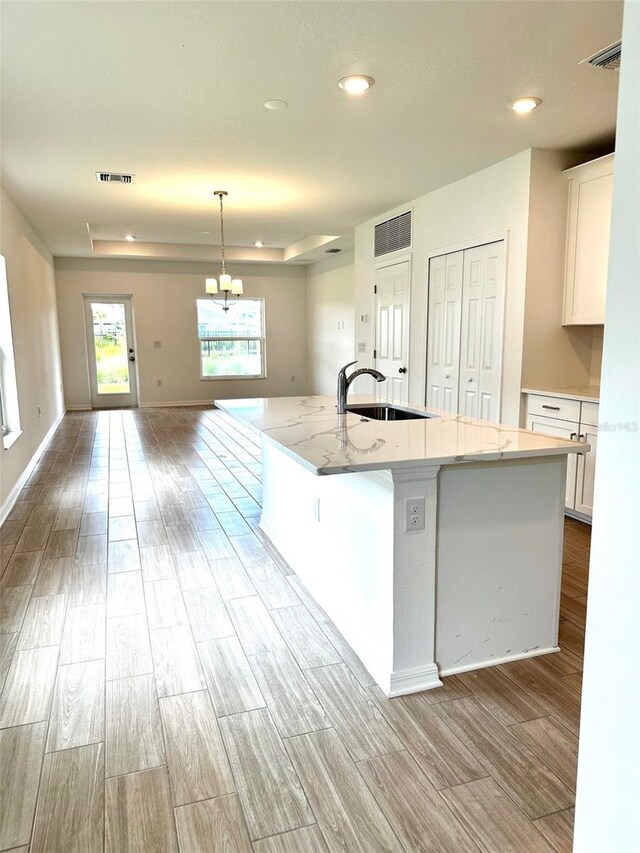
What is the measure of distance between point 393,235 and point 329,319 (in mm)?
3709

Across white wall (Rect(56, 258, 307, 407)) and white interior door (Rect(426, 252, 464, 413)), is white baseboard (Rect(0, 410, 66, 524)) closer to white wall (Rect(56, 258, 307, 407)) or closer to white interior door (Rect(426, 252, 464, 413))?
white wall (Rect(56, 258, 307, 407))

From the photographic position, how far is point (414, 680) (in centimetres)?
205

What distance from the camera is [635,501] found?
970 mm

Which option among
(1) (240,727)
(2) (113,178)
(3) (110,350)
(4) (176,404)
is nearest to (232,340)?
(4) (176,404)

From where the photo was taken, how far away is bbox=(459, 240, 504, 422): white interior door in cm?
441

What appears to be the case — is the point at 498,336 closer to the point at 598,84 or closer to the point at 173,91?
Result: the point at 598,84

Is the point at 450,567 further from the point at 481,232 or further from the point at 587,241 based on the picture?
the point at 481,232

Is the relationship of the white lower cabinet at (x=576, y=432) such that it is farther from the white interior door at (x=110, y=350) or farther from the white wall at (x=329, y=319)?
the white interior door at (x=110, y=350)

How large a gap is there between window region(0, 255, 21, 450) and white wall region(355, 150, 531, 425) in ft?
12.0

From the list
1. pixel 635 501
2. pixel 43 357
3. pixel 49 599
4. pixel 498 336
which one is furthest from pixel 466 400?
pixel 43 357

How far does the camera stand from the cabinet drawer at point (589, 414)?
3.49 meters

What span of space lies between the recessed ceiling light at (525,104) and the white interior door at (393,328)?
2.35 metres

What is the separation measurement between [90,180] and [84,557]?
3.22m

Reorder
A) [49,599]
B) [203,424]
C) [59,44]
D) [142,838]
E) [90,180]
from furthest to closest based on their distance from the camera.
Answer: [203,424], [90,180], [49,599], [59,44], [142,838]
